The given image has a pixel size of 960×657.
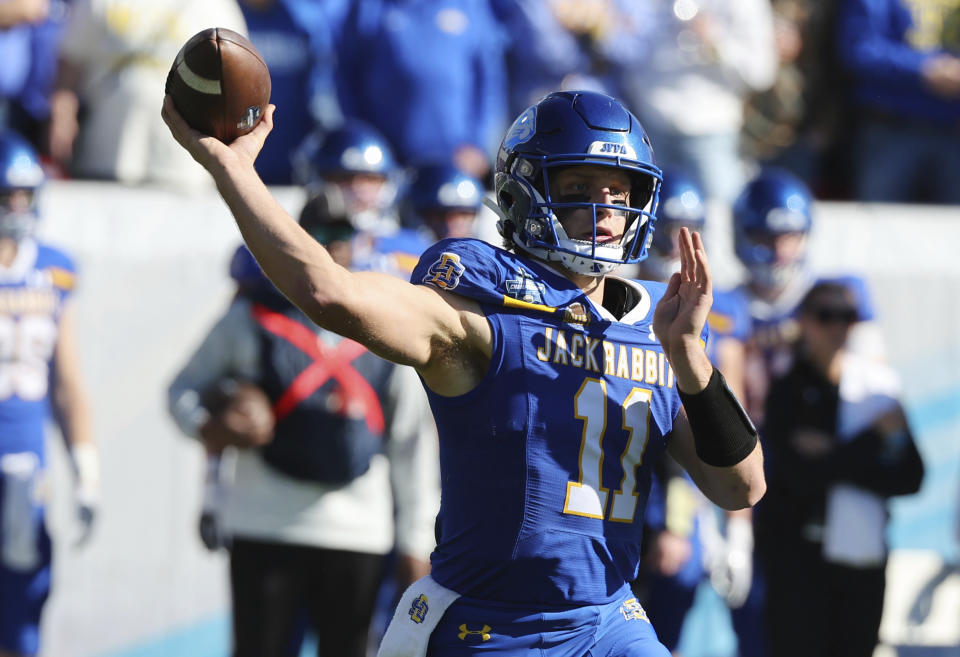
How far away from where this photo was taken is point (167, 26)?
7219mm

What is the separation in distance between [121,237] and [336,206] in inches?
74.5

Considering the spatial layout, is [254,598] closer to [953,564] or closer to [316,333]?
[316,333]

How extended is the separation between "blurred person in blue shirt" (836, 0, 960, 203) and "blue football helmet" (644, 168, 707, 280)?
2190 millimetres

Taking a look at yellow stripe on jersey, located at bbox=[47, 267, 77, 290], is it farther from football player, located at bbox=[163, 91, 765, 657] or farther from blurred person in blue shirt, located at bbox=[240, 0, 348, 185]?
football player, located at bbox=[163, 91, 765, 657]

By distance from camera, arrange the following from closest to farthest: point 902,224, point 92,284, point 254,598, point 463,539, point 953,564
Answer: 1. point 463,539
2. point 254,598
3. point 953,564
4. point 92,284
5. point 902,224

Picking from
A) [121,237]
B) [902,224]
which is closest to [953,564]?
[902,224]

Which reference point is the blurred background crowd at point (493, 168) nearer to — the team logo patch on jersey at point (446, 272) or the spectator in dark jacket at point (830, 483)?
the spectator in dark jacket at point (830, 483)

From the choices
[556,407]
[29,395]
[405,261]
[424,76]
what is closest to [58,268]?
[29,395]

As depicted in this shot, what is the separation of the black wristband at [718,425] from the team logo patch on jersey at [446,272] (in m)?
0.51

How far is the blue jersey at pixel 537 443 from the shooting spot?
3.01m

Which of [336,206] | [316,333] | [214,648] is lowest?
[214,648]

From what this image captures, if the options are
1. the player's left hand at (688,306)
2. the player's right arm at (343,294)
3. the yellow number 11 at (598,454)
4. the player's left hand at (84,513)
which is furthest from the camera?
A: the player's left hand at (84,513)

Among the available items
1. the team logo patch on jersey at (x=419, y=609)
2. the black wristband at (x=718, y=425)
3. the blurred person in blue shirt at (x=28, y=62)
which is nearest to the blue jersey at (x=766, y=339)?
the black wristband at (x=718, y=425)

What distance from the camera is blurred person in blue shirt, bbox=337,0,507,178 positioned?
7.59 metres
